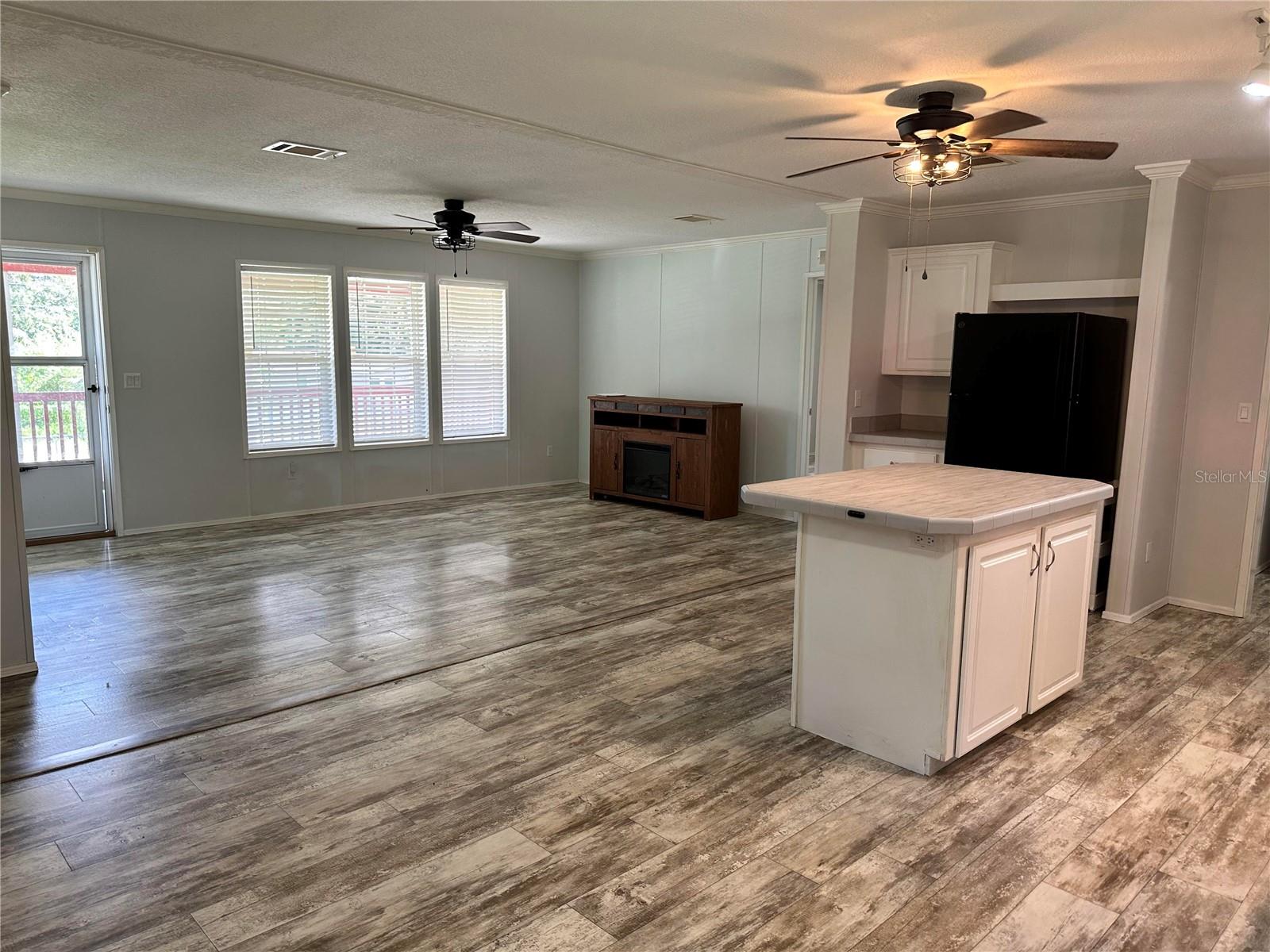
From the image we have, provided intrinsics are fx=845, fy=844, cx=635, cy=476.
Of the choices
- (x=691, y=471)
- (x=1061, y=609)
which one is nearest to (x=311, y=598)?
(x=691, y=471)

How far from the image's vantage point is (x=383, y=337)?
7703 mm

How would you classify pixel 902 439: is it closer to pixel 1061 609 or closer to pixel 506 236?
pixel 1061 609

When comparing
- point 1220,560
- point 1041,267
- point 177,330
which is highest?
point 1041,267

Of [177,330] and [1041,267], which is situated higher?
[1041,267]

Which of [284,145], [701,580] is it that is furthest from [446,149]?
[701,580]

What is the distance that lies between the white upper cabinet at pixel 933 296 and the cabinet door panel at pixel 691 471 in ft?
6.50

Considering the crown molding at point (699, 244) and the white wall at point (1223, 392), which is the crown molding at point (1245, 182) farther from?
the crown molding at point (699, 244)

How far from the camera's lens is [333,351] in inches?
291

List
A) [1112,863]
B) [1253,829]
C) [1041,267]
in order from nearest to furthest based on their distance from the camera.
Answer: [1112,863] < [1253,829] < [1041,267]

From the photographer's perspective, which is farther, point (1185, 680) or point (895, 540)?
point (1185, 680)

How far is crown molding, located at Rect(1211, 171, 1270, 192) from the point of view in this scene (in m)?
4.39

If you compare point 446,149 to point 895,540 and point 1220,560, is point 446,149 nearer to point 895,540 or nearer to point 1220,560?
point 895,540

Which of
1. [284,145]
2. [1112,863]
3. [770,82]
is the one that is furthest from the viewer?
[284,145]

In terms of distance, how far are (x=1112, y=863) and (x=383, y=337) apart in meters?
6.85
